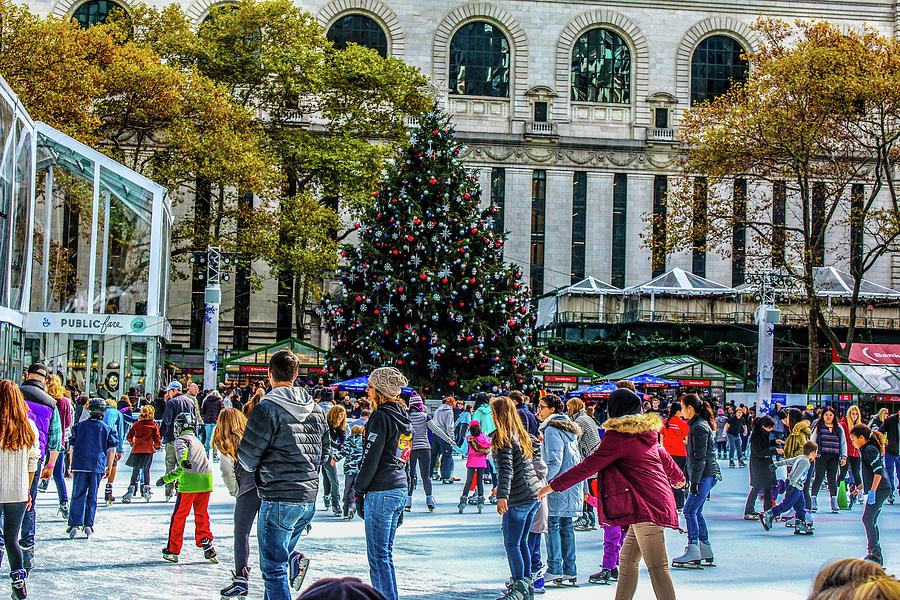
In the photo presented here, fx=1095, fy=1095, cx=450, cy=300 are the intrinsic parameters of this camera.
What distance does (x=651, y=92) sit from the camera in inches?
2136

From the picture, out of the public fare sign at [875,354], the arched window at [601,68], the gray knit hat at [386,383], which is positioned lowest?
the gray knit hat at [386,383]

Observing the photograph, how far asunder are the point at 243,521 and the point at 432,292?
21660 millimetres

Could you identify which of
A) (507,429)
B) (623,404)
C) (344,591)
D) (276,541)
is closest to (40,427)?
(276,541)

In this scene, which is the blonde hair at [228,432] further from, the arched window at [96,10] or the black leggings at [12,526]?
the arched window at [96,10]

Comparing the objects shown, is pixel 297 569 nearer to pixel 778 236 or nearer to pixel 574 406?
pixel 574 406

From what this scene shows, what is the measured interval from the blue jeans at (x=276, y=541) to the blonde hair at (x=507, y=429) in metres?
2.02

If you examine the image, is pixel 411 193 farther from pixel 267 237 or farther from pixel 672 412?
pixel 672 412

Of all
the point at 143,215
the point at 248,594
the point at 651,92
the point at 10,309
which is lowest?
the point at 248,594

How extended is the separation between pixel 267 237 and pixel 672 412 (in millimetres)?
28784

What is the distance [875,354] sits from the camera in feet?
110

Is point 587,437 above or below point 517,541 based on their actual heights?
above

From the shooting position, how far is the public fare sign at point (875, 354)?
3312cm

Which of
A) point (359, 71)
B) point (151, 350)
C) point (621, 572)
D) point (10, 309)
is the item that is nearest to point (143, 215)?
point (151, 350)

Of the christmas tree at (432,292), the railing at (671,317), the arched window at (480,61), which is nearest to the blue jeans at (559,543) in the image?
the christmas tree at (432,292)
